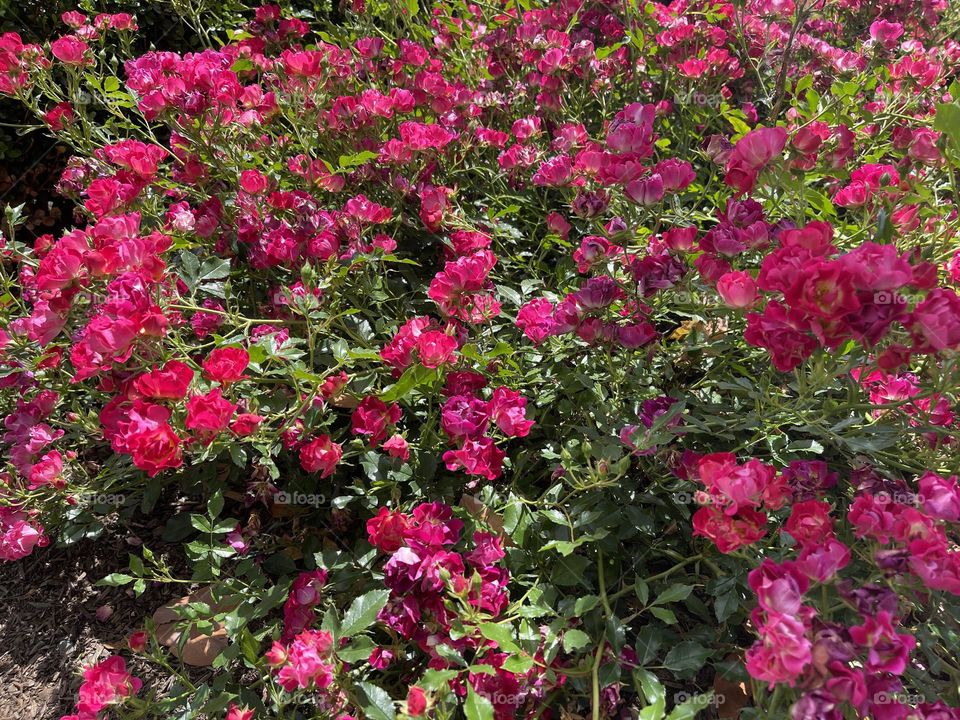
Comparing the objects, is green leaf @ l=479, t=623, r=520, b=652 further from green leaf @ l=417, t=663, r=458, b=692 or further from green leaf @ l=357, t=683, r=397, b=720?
green leaf @ l=357, t=683, r=397, b=720

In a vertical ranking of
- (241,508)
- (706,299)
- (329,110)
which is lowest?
(241,508)

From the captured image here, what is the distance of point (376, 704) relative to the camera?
1388 millimetres

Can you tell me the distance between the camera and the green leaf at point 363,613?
4.72 feet

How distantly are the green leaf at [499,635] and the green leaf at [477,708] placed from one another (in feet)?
0.37

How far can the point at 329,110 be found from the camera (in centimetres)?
236

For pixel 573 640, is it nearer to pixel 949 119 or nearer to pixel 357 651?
pixel 357 651

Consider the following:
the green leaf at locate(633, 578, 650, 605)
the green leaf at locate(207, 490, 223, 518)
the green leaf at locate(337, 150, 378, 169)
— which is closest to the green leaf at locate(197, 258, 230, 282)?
the green leaf at locate(337, 150, 378, 169)

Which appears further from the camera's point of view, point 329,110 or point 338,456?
point 329,110

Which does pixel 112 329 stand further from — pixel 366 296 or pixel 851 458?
pixel 851 458

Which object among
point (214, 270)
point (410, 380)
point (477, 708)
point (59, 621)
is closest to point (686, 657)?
point (477, 708)

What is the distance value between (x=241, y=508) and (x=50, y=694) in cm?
77

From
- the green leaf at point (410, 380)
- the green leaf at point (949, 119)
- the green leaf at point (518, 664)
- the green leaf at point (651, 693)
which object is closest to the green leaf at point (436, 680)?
the green leaf at point (518, 664)

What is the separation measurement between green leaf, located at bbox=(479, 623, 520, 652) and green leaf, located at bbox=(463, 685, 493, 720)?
0.11 m

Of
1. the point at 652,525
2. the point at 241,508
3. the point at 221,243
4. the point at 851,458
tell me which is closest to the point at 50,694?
the point at 241,508
